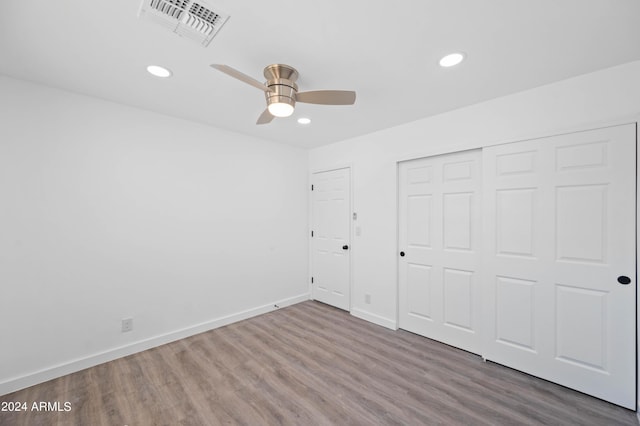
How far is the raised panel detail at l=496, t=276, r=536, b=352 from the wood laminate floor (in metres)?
0.29

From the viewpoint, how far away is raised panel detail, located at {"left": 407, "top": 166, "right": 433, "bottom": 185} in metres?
3.03

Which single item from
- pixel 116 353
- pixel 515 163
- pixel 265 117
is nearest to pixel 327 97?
pixel 265 117

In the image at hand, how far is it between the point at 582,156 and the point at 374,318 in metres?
2.70

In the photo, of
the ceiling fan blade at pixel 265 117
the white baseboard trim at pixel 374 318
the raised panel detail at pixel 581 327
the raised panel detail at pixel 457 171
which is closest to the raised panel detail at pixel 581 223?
the raised panel detail at pixel 581 327

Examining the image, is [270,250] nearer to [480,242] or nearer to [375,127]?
[375,127]

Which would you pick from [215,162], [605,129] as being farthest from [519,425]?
[215,162]

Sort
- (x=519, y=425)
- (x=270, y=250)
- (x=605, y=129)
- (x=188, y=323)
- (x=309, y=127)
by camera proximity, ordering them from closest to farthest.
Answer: (x=519, y=425) < (x=605, y=129) < (x=188, y=323) < (x=309, y=127) < (x=270, y=250)

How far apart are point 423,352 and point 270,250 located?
2384 millimetres

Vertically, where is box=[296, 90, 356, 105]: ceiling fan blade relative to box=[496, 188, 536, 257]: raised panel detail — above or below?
above

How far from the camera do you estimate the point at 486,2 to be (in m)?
1.39

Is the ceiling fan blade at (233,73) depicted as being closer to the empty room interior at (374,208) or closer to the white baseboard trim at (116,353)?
the empty room interior at (374,208)

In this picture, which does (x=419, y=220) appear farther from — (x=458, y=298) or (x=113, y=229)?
(x=113, y=229)

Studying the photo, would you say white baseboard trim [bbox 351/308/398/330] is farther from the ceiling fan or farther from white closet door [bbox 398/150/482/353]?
the ceiling fan

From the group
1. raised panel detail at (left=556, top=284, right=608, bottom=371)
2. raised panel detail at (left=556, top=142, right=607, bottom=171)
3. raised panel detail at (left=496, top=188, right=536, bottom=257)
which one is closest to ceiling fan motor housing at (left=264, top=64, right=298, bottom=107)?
raised panel detail at (left=496, top=188, right=536, bottom=257)
